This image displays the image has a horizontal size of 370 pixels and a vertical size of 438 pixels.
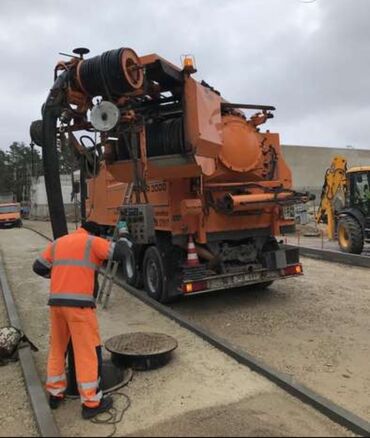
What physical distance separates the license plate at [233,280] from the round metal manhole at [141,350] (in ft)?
6.60

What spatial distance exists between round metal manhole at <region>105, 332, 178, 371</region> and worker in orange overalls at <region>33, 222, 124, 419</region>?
77 centimetres

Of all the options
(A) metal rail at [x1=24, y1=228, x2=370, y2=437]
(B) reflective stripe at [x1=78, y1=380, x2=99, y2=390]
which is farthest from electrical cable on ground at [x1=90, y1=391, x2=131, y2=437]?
(A) metal rail at [x1=24, y1=228, x2=370, y2=437]

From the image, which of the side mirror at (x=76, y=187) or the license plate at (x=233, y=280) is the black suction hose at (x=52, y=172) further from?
the side mirror at (x=76, y=187)

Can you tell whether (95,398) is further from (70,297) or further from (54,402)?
(70,297)

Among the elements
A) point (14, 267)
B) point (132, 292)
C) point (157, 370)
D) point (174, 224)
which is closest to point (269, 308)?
point (174, 224)

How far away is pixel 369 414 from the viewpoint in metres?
4.40

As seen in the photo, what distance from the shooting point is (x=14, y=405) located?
454 cm

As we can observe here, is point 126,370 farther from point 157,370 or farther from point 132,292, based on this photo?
point 132,292

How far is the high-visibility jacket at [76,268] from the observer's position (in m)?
4.34

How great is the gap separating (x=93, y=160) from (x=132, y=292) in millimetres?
3360

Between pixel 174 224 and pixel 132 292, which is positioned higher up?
pixel 174 224

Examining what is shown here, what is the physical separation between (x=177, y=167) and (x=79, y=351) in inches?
138

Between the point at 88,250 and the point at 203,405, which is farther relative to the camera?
the point at 88,250

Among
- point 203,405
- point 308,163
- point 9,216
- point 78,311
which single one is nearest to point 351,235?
point 203,405
